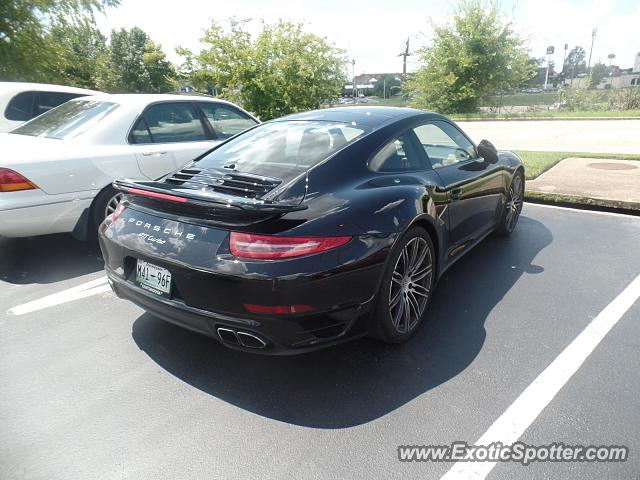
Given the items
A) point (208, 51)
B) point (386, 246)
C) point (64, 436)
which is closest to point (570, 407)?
point (386, 246)

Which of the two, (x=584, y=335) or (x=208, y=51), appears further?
(x=208, y=51)

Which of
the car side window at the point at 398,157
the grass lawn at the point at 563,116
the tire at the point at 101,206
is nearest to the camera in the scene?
the car side window at the point at 398,157

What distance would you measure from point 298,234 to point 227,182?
2.36 feet

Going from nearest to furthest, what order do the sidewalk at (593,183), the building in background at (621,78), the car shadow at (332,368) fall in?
the car shadow at (332,368) → the sidewalk at (593,183) → the building in background at (621,78)

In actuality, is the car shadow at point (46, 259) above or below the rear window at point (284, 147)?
below

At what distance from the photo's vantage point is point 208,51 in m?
13.3

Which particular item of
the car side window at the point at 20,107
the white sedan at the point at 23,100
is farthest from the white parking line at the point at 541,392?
the car side window at the point at 20,107

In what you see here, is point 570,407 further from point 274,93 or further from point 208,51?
A: point 208,51

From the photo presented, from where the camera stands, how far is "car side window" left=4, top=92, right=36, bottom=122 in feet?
21.1

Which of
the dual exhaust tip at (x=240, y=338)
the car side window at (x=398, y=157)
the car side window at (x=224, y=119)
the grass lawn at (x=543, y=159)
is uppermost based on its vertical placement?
the car side window at (x=224, y=119)

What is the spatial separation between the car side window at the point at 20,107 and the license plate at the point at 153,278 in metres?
5.55

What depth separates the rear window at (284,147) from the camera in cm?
280

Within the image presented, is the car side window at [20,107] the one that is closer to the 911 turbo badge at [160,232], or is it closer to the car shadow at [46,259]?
the car shadow at [46,259]

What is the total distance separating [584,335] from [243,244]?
2364 mm
